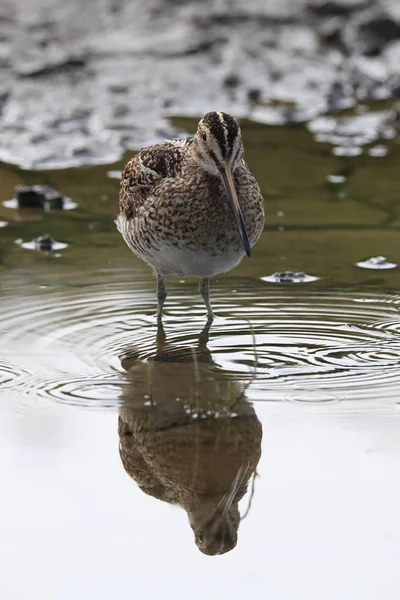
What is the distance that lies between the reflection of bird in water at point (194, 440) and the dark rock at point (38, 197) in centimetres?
392

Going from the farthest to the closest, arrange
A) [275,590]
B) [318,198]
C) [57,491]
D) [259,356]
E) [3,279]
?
[318,198] → [3,279] → [259,356] → [57,491] → [275,590]

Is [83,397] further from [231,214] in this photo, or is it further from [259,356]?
[231,214]

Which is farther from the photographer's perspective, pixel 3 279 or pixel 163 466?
pixel 3 279

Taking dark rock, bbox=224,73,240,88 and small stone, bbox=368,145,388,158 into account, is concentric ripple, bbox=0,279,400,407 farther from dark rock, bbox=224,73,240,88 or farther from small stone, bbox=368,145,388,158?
dark rock, bbox=224,73,240,88

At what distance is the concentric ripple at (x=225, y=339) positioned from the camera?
6.13 meters

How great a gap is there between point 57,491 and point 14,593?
867 mm

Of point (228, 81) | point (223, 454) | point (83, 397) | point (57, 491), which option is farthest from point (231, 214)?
point (228, 81)

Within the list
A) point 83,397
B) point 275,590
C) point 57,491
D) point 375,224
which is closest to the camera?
point 275,590

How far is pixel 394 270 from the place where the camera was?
842 cm

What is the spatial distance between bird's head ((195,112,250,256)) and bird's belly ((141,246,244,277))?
182 mm

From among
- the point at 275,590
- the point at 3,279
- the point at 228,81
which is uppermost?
the point at 228,81

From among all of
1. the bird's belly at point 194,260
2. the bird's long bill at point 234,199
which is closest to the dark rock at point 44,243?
the bird's belly at point 194,260

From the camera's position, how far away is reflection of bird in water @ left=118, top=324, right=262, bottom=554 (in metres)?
4.73

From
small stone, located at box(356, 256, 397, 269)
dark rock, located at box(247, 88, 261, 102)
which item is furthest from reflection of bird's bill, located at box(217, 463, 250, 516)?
dark rock, located at box(247, 88, 261, 102)
